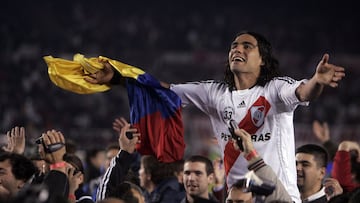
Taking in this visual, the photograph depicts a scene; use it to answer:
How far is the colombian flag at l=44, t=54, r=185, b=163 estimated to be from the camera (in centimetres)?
617

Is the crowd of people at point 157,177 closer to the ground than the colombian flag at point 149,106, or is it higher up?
closer to the ground

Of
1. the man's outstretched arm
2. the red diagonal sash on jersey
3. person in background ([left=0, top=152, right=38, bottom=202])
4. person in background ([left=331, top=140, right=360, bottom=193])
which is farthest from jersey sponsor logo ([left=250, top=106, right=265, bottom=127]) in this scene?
person in background ([left=331, top=140, right=360, bottom=193])

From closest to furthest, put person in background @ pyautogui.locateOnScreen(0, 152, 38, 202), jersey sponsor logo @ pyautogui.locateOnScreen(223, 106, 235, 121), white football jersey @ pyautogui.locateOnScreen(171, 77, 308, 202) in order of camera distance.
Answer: person in background @ pyautogui.locateOnScreen(0, 152, 38, 202), white football jersey @ pyautogui.locateOnScreen(171, 77, 308, 202), jersey sponsor logo @ pyautogui.locateOnScreen(223, 106, 235, 121)

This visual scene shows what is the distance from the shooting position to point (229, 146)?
592 cm

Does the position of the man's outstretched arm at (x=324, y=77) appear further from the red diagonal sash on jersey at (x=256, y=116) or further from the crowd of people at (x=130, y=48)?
the crowd of people at (x=130, y=48)

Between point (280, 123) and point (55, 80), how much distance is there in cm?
164

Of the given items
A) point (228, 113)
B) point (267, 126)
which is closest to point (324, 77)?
point (267, 126)

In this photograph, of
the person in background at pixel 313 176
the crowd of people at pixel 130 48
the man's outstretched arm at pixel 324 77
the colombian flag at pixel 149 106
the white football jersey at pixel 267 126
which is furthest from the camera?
the crowd of people at pixel 130 48

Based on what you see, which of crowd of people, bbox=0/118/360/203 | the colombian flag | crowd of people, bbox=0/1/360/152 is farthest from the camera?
crowd of people, bbox=0/1/360/152

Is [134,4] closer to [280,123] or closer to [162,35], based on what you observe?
[162,35]

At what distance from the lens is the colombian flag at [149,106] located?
243 inches

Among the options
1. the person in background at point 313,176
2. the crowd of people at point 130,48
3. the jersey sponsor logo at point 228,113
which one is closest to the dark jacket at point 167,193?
the person in background at point 313,176

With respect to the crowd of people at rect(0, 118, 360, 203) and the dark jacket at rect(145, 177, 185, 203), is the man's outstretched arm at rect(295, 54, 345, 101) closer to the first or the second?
the crowd of people at rect(0, 118, 360, 203)

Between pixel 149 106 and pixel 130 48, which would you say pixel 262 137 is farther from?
pixel 130 48
